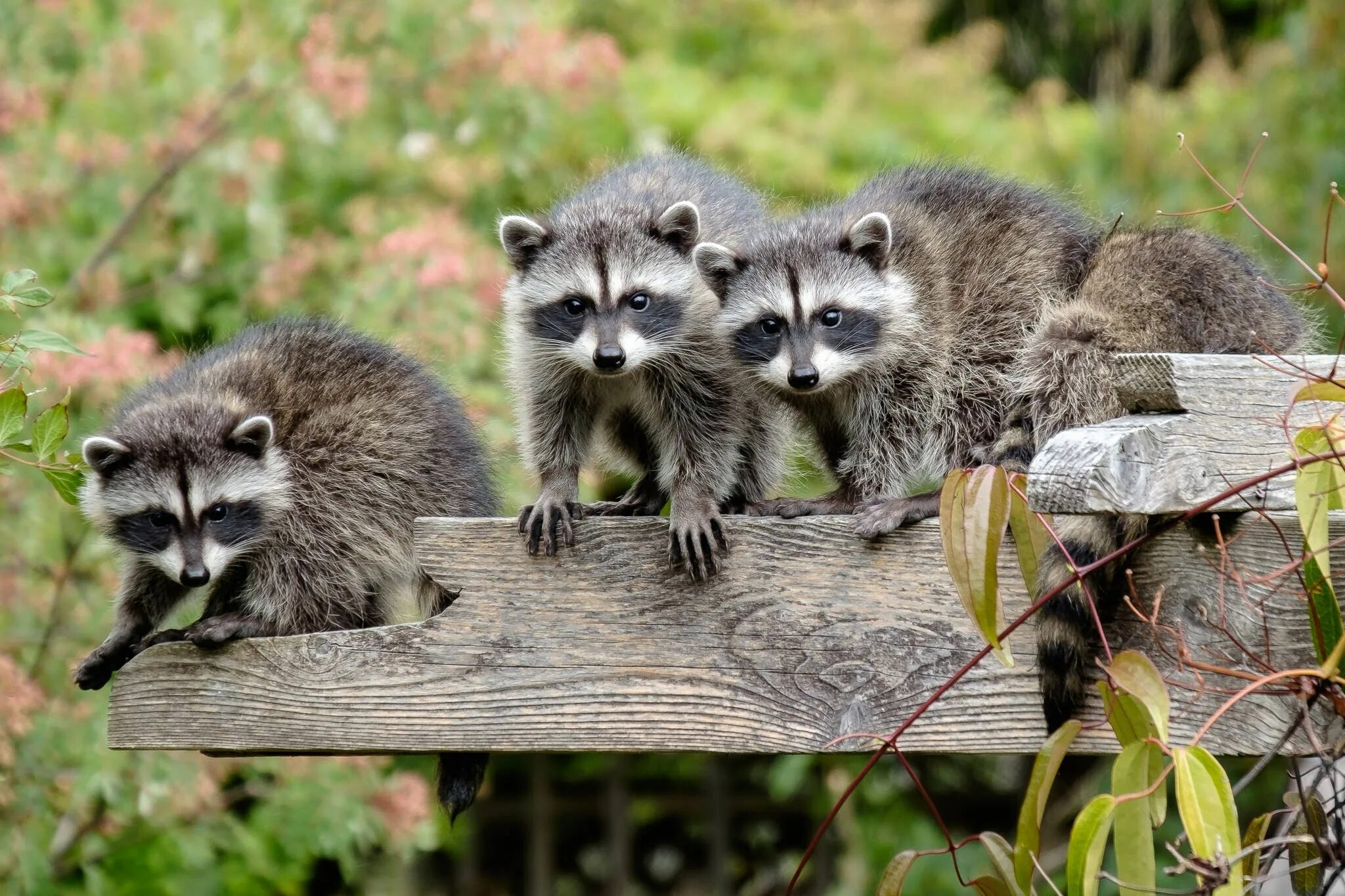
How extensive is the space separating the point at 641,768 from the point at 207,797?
3.50 metres

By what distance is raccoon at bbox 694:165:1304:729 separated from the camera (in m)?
2.69

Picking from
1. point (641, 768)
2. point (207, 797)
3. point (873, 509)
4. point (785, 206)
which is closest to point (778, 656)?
point (873, 509)

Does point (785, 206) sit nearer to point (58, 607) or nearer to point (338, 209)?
point (338, 209)

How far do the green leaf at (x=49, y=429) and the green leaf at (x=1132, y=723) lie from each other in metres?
1.66

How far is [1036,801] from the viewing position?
6.45 feet

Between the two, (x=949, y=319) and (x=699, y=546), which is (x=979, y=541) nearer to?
(x=699, y=546)

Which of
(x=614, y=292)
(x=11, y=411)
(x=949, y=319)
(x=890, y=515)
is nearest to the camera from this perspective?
(x=11, y=411)

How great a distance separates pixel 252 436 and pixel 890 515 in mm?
1409

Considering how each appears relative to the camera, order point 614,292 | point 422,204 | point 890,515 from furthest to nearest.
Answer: point 422,204 → point 614,292 → point 890,515

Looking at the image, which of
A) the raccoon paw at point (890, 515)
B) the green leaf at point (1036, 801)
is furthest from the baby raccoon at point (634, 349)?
the green leaf at point (1036, 801)

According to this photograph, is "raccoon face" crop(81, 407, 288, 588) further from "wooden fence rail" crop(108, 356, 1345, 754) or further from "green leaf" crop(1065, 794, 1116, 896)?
"green leaf" crop(1065, 794, 1116, 896)

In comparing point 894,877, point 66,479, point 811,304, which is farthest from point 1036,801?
point 66,479

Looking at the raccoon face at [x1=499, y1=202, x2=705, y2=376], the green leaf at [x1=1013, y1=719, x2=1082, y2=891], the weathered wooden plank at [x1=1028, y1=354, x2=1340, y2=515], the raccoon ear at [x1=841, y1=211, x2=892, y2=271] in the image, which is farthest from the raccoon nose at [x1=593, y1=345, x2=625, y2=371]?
the green leaf at [x1=1013, y1=719, x2=1082, y2=891]

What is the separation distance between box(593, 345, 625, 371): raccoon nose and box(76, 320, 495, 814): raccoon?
453mm
